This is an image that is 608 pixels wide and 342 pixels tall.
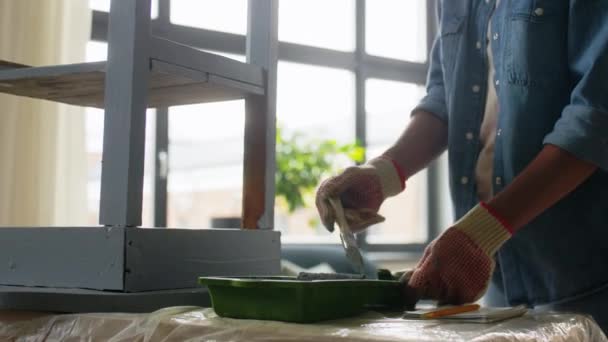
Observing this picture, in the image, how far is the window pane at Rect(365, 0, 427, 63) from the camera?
166 inches

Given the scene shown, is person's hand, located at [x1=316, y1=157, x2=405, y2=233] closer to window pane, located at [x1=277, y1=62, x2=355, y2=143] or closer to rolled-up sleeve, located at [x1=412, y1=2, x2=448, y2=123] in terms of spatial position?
rolled-up sleeve, located at [x1=412, y1=2, x2=448, y2=123]

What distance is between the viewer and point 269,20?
1.23 metres

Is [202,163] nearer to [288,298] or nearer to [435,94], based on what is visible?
[435,94]

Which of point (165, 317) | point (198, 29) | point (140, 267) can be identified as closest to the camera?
point (165, 317)

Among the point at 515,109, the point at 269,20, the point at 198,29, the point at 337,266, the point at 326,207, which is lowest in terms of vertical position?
the point at 337,266

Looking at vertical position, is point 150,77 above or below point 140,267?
above

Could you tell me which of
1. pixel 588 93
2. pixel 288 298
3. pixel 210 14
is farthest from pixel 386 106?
pixel 288 298

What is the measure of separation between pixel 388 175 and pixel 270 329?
512 millimetres

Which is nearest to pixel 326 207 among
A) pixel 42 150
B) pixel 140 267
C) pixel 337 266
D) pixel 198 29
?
pixel 140 267

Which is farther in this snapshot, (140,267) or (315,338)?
(140,267)

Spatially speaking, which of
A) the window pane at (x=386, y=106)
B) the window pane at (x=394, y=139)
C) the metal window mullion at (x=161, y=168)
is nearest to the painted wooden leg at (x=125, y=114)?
the metal window mullion at (x=161, y=168)

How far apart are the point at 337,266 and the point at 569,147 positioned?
1.72 metres

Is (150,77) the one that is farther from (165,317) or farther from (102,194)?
(165,317)

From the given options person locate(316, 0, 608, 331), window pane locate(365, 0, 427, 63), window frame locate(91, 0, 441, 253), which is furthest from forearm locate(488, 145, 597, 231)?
window pane locate(365, 0, 427, 63)
